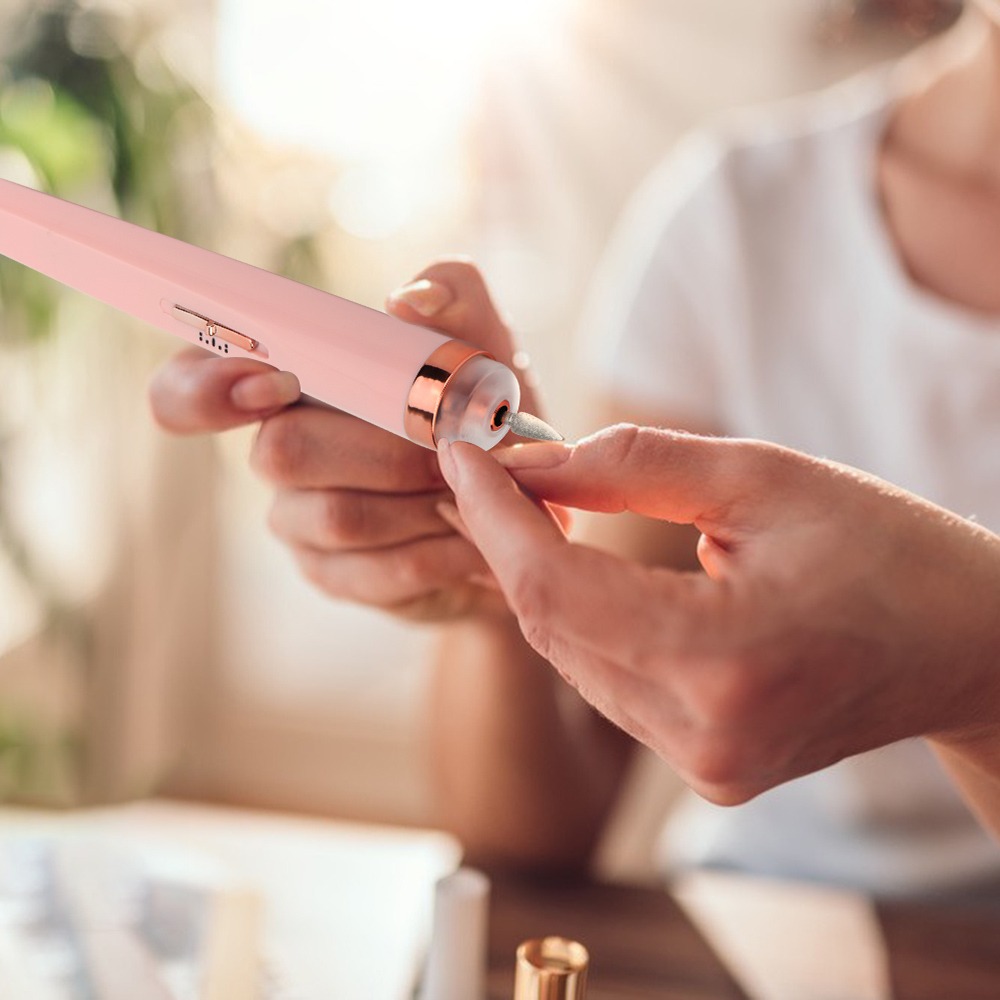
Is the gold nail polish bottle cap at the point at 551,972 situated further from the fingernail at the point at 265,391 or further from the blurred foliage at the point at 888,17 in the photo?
the blurred foliage at the point at 888,17

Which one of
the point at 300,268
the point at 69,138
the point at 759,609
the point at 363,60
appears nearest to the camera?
the point at 759,609

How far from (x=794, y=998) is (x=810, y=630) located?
11.1 inches

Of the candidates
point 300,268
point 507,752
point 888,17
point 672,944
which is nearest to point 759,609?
point 672,944

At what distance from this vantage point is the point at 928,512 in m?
0.24

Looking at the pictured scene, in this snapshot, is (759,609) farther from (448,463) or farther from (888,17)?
(888,17)

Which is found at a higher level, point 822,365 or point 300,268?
point 300,268

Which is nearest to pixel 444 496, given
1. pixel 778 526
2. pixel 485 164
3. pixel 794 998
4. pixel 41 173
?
pixel 778 526

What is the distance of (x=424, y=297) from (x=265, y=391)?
56mm

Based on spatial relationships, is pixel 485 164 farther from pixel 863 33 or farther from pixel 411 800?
pixel 411 800

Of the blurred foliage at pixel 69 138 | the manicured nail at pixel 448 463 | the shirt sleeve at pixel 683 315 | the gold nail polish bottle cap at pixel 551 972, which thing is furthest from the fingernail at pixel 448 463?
the blurred foliage at pixel 69 138

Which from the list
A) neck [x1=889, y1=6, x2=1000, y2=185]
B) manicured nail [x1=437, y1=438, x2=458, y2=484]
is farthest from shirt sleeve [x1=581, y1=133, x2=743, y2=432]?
manicured nail [x1=437, y1=438, x2=458, y2=484]

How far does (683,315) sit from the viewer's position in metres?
0.69

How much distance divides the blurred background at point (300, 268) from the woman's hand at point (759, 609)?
0.91 meters

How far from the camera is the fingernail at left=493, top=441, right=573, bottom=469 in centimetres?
26
